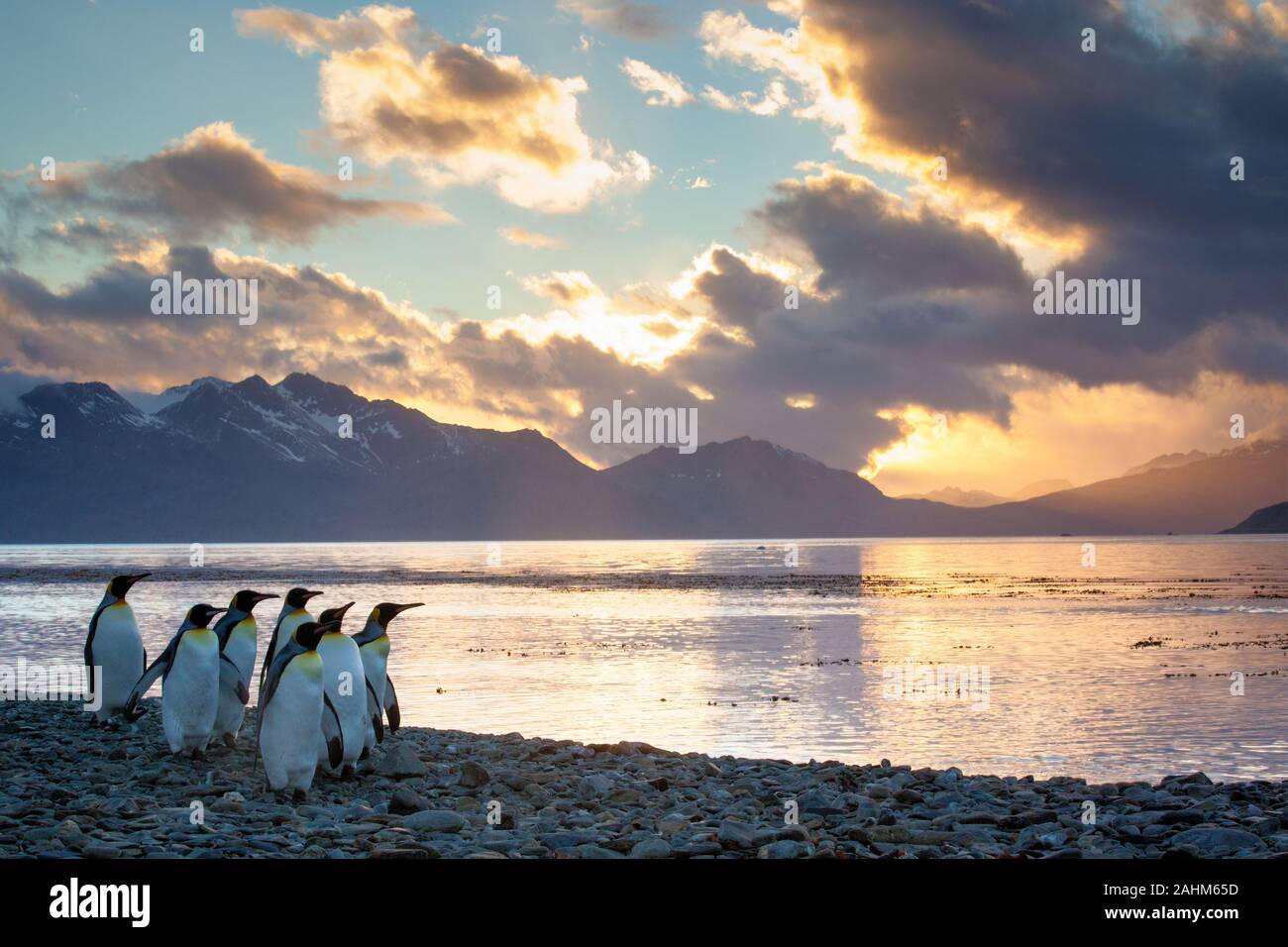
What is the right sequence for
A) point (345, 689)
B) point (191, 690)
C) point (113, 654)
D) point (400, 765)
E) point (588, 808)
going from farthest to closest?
1. point (113, 654)
2. point (191, 690)
3. point (400, 765)
4. point (345, 689)
5. point (588, 808)

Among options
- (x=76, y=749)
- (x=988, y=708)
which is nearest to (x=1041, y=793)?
(x=988, y=708)

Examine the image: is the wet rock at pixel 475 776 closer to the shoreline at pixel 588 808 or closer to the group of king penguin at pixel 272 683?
the shoreline at pixel 588 808

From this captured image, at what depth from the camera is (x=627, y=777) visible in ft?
36.4

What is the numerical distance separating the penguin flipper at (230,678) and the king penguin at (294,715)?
2.27 meters

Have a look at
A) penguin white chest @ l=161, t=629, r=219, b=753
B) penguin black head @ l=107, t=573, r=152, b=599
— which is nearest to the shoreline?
penguin white chest @ l=161, t=629, r=219, b=753

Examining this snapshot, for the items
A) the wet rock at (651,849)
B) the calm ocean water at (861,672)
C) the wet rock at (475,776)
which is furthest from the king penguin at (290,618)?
the wet rock at (651,849)

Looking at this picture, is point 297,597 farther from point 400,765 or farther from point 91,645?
point 91,645

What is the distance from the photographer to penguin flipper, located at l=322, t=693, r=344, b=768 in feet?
34.5

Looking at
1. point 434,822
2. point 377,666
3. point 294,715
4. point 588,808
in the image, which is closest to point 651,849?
point 434,822

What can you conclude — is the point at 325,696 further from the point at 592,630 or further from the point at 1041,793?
the point at 592,630

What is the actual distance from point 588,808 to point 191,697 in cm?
506

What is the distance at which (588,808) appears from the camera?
9.73 meters

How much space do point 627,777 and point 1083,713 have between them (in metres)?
10.2

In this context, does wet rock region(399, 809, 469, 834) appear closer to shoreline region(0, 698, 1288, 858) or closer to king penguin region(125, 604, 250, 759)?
shoreline region(0, 698, 1288, 858)
